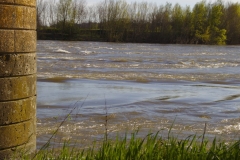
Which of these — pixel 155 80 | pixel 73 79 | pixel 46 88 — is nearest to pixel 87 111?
pixel 46 88

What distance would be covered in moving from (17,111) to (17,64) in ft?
1.95

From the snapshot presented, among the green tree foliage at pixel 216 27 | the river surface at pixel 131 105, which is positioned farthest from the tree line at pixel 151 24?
the river surface at pixel 131 105

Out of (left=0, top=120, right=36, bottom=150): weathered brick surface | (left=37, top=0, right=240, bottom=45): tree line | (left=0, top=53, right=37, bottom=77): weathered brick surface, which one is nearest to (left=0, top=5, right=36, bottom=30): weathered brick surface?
(left=0, top=53, right=37, bottom=77): weathered brick surface

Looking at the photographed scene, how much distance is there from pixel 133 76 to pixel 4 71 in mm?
13695

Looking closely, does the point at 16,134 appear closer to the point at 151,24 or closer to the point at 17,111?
the point at 17,111

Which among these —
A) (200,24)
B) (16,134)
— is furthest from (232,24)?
(16,134)

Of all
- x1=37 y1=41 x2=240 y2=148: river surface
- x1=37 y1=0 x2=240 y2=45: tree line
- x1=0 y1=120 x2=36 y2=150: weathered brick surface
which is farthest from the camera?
x1=37 y1=0 x2=240 y2=45: tree line

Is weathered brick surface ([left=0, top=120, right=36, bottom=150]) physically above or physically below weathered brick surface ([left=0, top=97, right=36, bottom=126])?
below

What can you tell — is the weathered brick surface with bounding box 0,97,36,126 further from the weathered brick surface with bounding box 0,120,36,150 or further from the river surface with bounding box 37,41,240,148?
the river surface with bounding box 37,41,240,148

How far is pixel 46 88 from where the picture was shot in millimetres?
13641

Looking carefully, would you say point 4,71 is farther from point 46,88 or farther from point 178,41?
point 178,41

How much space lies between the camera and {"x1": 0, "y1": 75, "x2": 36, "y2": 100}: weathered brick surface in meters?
5.18

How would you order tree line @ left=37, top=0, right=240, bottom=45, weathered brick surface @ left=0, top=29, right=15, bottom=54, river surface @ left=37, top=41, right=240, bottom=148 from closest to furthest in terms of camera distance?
weathered brick surface @ left=0, top=29, right=15, bottom=54 < river surface @ left=37, top=41, right=240, bottom=148 < tree line @ left=37, top=0, right=240, bottom=45

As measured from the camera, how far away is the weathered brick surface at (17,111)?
17.1 ft
